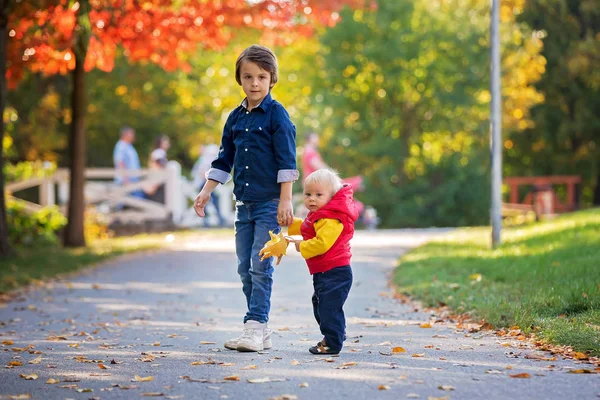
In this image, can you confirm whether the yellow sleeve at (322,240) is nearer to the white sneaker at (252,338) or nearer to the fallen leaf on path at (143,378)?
the white sneaker at (252,338)

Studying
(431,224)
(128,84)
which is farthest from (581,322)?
(128,84)

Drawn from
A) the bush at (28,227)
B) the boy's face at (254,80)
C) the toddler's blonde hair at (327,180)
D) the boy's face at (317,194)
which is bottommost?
the bush at (28,227)

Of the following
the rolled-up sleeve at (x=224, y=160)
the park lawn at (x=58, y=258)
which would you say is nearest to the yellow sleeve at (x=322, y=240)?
the rolled-up sleeve at (x=224, y=160)

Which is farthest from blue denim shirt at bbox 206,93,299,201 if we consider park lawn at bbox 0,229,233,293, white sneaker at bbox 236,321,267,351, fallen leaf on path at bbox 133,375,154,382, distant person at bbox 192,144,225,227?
distant person at bbox 192,144,225,227

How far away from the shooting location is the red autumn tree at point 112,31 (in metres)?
15.0

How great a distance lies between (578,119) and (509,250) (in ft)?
50.2

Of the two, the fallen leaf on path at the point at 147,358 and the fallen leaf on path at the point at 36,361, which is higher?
the fallen leaf on path at the point at 147,358

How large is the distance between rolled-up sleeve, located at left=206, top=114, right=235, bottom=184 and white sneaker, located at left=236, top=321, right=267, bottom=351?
3.29 ft

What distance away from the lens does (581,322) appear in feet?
24.4

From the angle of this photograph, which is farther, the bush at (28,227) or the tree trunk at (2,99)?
the bush at (28,227)

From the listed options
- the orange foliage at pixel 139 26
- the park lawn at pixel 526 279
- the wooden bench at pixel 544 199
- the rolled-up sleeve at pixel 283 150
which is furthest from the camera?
the wooden bench at pixel 544 199

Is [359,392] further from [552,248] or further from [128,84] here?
[128,84]

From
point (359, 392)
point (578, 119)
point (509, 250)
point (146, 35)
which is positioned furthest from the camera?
point (578, 119)

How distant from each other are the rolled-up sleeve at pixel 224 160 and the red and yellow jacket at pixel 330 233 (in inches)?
33.6
